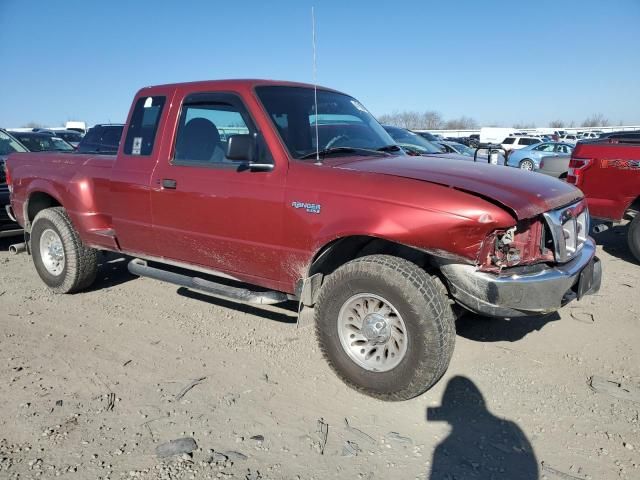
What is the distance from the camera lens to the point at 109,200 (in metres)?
4.61

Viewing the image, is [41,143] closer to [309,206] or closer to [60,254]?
[60,254]

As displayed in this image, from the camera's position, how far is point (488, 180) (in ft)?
10.4

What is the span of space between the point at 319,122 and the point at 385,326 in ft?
5.85

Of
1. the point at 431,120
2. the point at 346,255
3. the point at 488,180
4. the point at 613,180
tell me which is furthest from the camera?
the point at 431,120

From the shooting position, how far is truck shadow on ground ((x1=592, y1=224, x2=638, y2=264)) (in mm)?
6805

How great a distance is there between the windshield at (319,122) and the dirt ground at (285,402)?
63.4 inches

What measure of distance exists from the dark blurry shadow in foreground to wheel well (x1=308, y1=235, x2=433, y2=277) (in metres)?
0.94

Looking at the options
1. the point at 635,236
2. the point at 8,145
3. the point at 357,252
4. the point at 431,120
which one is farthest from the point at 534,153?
the point at 431,120

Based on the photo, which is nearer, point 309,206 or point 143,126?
point 309,206

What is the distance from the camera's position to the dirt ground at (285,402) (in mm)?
2596

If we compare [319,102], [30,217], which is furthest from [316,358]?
[30,217]

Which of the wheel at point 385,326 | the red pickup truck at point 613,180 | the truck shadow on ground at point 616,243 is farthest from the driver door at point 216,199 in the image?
the truck shadow on ground at point 616,243

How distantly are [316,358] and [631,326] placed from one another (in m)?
2.80

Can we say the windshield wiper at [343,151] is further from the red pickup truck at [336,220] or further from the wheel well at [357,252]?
the wheel well at [357,252]
